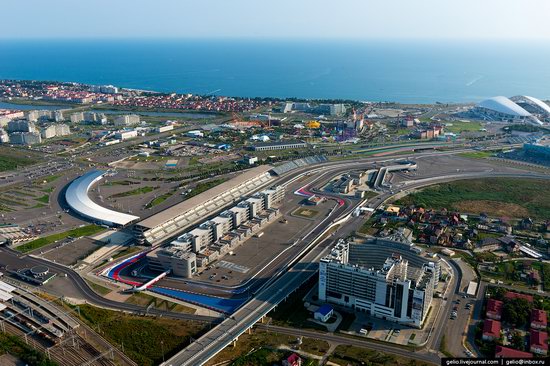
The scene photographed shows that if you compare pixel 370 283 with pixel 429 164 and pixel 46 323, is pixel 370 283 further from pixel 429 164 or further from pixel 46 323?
pixel 429 164

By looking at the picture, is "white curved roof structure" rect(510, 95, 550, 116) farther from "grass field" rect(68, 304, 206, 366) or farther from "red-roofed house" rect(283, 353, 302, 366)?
"grass field" rect(68, 304, 206, 366)

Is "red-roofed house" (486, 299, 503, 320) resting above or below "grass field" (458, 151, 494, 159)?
below

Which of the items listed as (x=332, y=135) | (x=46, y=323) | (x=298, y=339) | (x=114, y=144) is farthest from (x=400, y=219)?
(x=114, y=144)

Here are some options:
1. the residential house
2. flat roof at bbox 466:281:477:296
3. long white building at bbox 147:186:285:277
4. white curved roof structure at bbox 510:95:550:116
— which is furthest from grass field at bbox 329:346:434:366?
white curved roof structure at bbox 510:95:550:116

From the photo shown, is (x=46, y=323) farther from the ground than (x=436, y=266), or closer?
closer

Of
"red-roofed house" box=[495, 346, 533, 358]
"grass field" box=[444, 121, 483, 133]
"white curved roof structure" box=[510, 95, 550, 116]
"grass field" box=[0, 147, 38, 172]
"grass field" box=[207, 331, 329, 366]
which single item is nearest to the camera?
"red-roofed house" box=[495, 346, 533, 358]

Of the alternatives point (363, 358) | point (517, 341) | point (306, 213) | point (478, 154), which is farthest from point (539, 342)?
point (478, 154)

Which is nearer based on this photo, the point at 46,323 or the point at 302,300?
the point at 46,323
